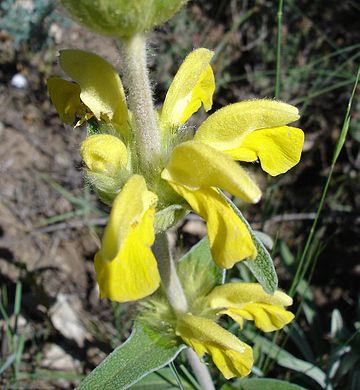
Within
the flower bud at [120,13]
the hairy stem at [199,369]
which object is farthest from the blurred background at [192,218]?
the flower bud at [120,13]

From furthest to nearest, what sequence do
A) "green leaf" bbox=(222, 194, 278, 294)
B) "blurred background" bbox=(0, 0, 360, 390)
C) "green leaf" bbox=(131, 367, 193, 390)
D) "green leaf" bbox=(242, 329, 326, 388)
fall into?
1. "blurred background" bbox=(0, 0, 360, 390)
2. "green leaf" bbox=(242, 329, 326, 388)
3. "green leaf" bbox=(131, 367, 193, 390)
4. "green leaf" bbox=(222, 194, 278, 294)

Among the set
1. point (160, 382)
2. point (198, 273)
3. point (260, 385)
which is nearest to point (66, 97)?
point (198, 273)

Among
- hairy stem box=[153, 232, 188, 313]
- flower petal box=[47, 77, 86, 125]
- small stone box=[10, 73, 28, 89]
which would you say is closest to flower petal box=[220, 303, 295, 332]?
hairy stem box=[153, 232, 188, 313]

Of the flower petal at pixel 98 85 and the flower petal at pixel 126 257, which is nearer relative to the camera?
the flower petal at pixel 126 257

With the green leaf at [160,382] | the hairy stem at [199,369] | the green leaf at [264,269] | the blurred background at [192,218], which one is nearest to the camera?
the green leaf at [264,269]

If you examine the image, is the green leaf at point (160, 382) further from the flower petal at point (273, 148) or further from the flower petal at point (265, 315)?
the flower petal at point (273, 148)

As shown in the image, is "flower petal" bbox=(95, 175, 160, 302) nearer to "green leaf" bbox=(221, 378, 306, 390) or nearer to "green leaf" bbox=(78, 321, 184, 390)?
"green leaf" bbox=(78, 321, 184, 390)
